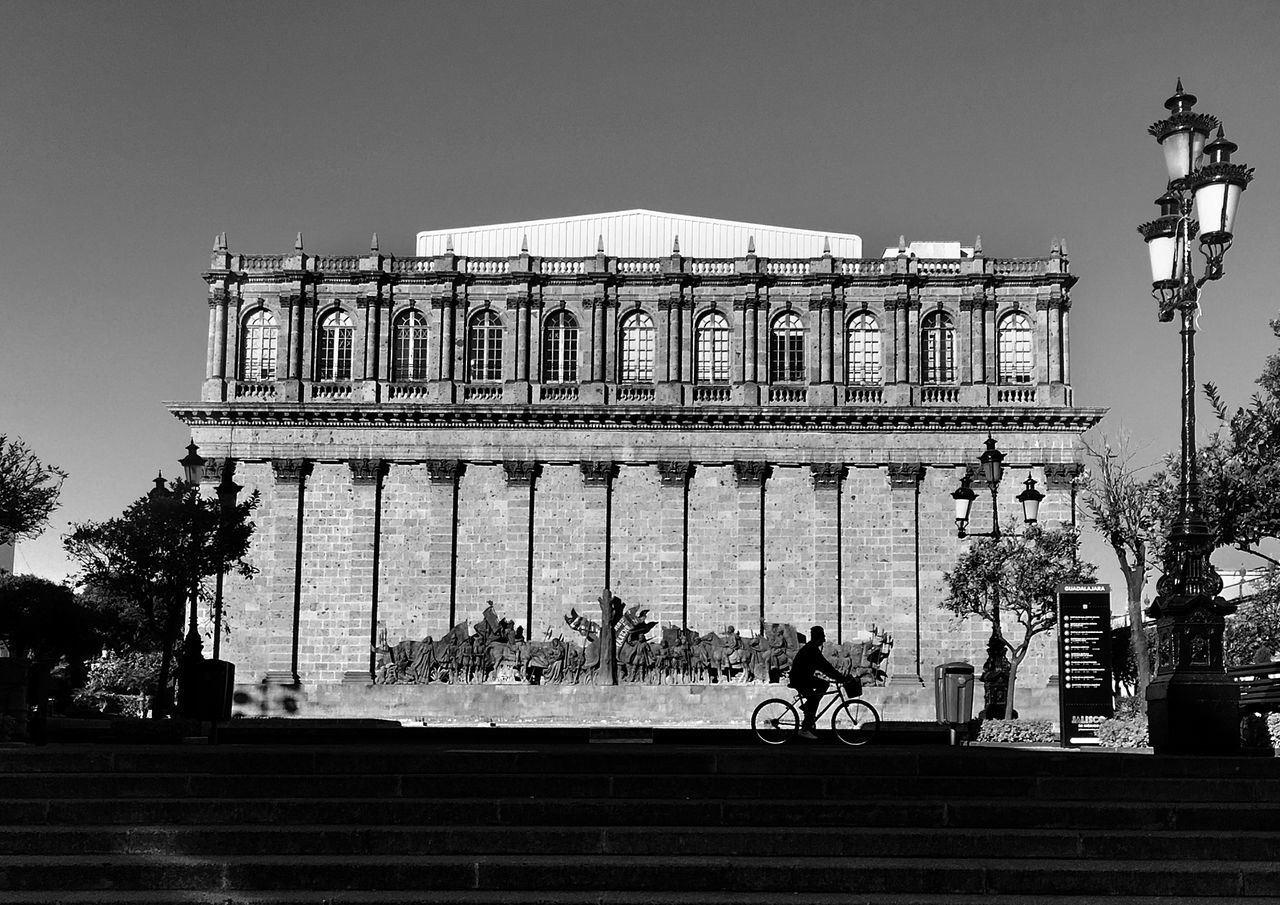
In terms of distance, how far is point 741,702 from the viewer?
54562 mm

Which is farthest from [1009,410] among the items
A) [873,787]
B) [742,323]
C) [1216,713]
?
[873,787]

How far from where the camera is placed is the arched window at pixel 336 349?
6206 centimetres

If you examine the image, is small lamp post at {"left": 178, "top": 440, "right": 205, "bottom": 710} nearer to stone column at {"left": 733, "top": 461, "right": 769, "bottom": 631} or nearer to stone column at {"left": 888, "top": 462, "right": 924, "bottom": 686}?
stone column at {"left": 733, "top": 461, "right": 769, "bottom": 631}

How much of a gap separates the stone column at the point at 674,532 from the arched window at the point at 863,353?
7315mm

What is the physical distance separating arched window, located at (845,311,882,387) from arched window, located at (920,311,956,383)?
5.85 feet

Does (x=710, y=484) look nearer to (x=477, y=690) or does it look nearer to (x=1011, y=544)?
(x=477, y=690)

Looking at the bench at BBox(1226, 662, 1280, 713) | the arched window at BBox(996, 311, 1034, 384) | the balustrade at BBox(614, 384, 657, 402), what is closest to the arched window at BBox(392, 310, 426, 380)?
the balustrade at BBox(614, 384, 657, 402)

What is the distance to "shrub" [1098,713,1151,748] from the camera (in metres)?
29.0

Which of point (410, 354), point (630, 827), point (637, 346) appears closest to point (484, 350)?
point (410, 354)

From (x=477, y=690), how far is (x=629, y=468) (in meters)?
10.3

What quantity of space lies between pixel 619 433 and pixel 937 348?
12.4 metres

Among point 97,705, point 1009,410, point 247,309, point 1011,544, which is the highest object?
point 247,309

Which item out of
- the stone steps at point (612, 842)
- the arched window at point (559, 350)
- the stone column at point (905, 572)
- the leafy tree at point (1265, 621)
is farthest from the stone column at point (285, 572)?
the stone steps at point (612, 842)

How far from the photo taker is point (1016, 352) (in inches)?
2424
